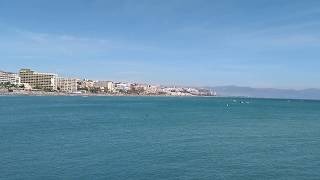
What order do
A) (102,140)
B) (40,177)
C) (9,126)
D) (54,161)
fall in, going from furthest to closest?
(9,126) → (102,140) → (54,161) → (40,177)

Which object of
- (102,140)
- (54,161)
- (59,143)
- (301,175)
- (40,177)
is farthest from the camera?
(102,140)

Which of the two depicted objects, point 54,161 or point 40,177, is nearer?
point 40,177

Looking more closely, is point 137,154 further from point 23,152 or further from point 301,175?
point 301,175

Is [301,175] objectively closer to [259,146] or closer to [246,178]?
[246,178]

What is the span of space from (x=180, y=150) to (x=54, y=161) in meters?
10.7

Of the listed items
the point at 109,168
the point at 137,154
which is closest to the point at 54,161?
the point at 109,168

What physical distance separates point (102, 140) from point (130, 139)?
2874mm

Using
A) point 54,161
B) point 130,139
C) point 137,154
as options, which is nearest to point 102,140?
point 130,139

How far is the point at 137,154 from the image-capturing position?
3484 centimetres

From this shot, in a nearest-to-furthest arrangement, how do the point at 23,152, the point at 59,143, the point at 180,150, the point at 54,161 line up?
the point at 54,161, the point at 23,152, the point at 180,150, the point at 59,143

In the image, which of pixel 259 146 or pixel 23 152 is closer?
pixel 23 152

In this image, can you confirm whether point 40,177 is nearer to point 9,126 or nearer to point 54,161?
point 54,161

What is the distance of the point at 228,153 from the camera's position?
1422 inches

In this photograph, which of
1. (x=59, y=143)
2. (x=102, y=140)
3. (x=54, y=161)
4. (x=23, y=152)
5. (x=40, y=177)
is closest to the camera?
(x=40, y=177)
